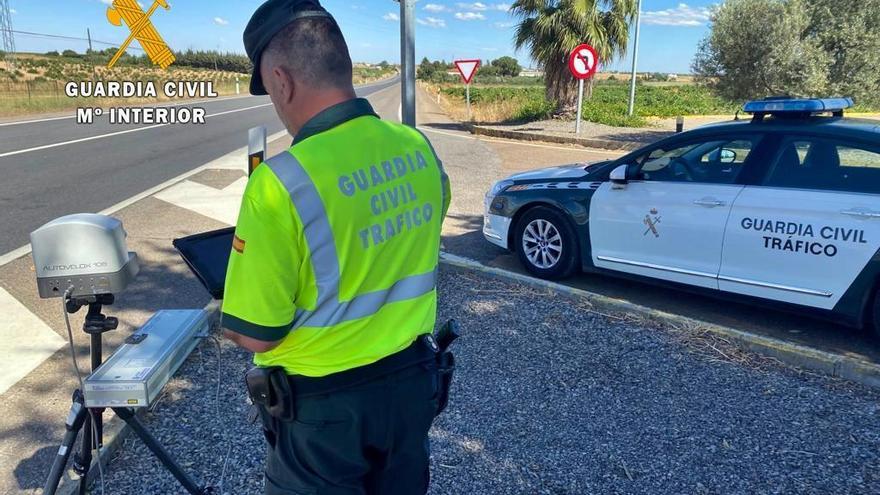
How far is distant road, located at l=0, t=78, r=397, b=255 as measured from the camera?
8156 millimetres

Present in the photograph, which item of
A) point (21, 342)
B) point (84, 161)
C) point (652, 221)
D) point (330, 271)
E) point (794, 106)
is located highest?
point (794, 106)

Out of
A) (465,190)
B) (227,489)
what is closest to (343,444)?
(227,489)

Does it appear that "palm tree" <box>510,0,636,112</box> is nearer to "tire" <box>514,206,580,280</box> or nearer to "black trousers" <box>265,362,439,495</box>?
"tire" <box>514,206,580,280</box>

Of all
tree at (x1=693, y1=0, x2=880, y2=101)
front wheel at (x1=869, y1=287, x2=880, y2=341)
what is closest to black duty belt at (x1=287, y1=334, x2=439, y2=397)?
front wheel at (x1=869, y1=287, x2=880, y2=341)

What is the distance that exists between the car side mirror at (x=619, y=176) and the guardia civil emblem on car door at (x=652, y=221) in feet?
1.15

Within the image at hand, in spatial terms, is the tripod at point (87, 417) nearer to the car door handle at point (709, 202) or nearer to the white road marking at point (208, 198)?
the car door handle at point (709, 202)

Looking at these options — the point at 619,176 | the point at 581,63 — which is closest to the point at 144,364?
the point at 619,176

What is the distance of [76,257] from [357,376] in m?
1.01

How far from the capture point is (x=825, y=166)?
14.8ft

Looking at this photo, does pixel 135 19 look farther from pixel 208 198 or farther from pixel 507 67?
pixel 507 67

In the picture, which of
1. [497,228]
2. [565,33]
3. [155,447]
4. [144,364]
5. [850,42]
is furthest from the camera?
[565,33]

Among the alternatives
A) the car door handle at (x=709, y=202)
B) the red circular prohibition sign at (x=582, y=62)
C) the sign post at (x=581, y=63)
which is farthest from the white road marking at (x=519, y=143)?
the car door handle at (x=709, y=202)

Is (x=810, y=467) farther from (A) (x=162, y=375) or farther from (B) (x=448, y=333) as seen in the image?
(A) (x=162, y=375)

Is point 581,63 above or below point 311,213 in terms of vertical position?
above
